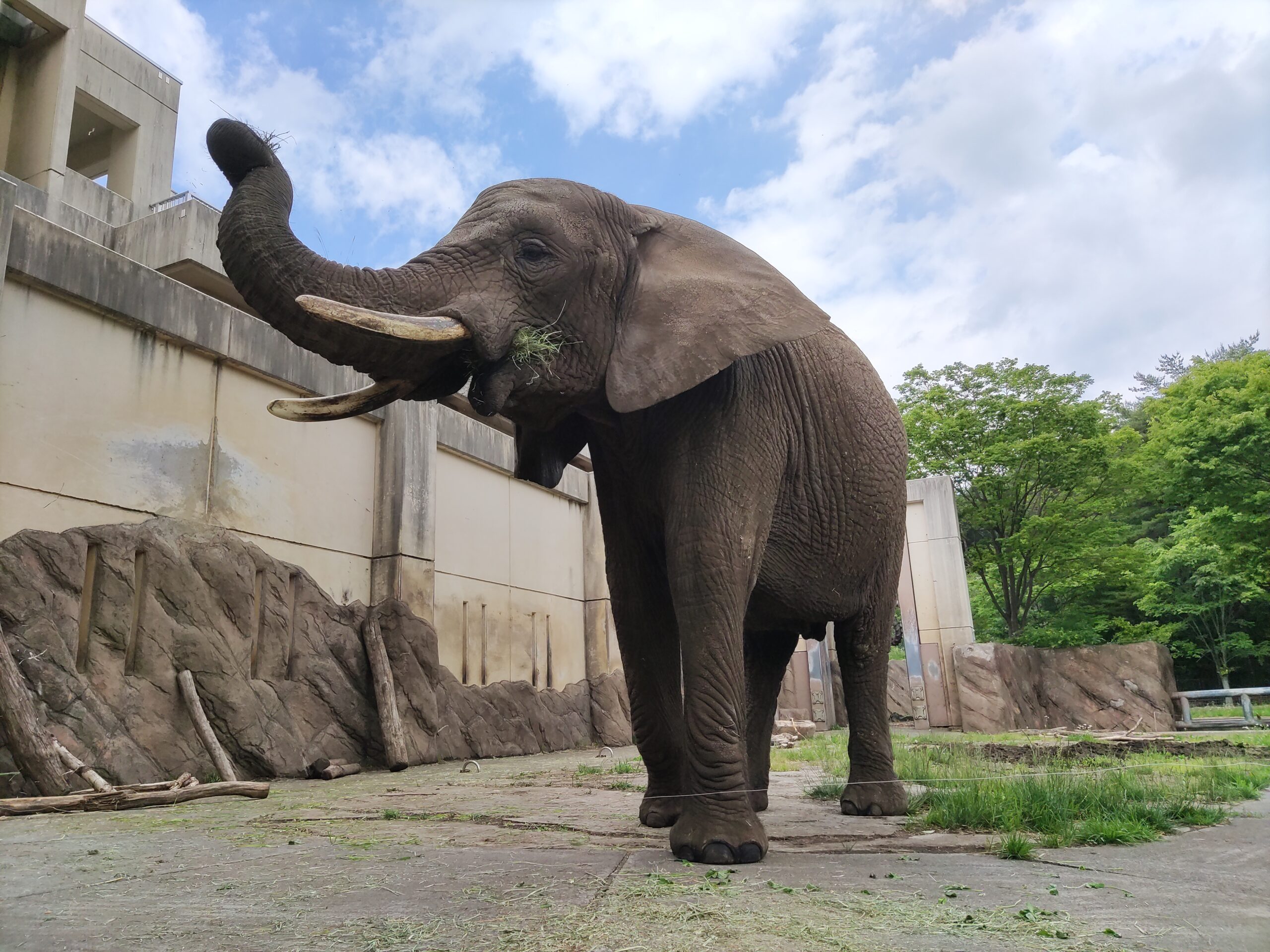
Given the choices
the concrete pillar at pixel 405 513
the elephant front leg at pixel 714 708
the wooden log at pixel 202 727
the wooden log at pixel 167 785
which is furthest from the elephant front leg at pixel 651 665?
the concrete pillar at pixel 405 513

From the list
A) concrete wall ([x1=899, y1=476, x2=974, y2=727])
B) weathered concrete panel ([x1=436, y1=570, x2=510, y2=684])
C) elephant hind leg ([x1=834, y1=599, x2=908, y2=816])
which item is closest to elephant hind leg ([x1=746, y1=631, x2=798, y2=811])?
elephant hind leg ([x1=834, y1=599, x2=908, y2=816])

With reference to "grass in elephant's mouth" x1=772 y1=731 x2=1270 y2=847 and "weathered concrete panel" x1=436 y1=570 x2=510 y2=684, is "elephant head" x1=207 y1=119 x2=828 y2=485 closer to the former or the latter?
"grass in elephant's mouth" x1=772 y1=731 x2=1270 y2=847

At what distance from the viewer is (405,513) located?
39.7ft

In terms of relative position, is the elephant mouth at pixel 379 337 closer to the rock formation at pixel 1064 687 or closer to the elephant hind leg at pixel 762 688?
the elephant hind leg at pixel 762 688

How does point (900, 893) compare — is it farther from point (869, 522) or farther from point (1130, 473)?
point (1130, 473)

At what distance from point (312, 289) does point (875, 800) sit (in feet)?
12.7

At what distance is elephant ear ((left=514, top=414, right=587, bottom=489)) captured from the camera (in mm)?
4781

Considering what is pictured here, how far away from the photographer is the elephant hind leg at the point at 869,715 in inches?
196

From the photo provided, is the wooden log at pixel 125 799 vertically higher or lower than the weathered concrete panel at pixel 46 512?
lower

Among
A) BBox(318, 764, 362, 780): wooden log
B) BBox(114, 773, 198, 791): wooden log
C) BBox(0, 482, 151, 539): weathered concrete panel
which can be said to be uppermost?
BBox(0, 482, 151, 539): weathered concrete panel

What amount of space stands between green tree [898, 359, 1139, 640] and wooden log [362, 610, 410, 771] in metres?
18.0

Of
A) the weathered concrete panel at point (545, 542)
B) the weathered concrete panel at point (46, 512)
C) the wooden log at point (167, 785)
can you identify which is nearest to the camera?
the wooden log at point (167, 785)

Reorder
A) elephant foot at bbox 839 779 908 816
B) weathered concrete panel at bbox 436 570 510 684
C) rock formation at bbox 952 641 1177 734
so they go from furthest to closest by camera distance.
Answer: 1. rock formation at bbox 952 641 1177 734
2. weathered concrete panel at bbox 436 570 510 684
3. elephant foot at bbox 839 779 908 816

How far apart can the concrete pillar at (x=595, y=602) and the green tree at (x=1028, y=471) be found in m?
11.7
